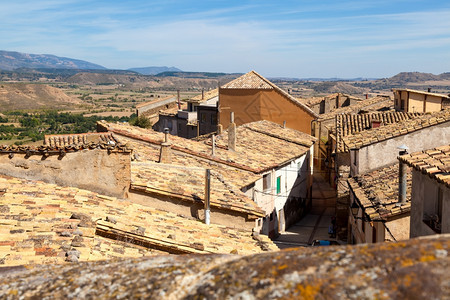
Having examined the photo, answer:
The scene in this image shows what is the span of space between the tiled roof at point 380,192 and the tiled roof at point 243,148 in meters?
5.17

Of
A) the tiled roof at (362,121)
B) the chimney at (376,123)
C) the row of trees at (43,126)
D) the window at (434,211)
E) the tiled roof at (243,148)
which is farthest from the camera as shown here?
the row of trees at (43,126)

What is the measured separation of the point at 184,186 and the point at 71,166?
3.78 metres

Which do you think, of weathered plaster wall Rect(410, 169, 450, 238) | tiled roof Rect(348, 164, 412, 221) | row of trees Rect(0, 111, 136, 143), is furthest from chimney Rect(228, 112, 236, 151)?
row of trees Rect(0, 111, 136, 143)

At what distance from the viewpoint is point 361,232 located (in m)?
16.9

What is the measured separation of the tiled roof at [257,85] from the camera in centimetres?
3675

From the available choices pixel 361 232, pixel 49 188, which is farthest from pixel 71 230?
pixel 361 232

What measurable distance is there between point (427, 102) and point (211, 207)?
24.0m

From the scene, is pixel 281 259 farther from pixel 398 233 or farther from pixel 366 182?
pixel 366 182

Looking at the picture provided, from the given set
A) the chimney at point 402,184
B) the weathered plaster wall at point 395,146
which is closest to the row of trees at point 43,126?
the weathered plaster wall at point 395,146

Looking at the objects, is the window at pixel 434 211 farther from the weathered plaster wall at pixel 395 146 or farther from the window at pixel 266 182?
the window at pixel 266 182

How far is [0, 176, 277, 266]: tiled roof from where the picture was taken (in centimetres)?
785

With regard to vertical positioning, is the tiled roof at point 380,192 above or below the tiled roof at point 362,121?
below

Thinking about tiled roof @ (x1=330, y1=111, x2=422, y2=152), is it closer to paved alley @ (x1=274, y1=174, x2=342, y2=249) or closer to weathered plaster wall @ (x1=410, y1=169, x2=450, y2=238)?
paved alley @ (x1=274, y1=174, x2=342, y2=249)

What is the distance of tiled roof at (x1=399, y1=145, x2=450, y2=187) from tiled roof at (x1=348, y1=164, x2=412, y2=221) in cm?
207
